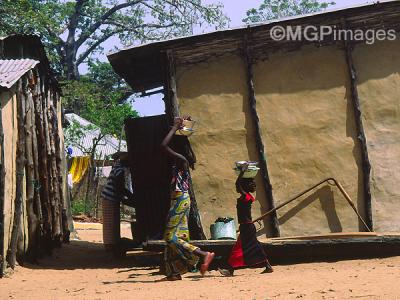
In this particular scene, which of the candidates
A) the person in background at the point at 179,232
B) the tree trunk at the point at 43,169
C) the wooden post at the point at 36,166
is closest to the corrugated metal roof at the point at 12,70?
the wooden post at the point at 36,166

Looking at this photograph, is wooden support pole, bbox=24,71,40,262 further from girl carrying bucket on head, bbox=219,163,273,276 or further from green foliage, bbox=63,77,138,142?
green foliage, bbox=63,77,138,142

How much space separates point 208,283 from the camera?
655 cm

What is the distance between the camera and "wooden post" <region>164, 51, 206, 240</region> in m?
8.77

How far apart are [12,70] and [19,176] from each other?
4.56 ft

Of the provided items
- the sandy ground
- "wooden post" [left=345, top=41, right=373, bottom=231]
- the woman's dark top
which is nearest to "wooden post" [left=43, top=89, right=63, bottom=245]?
the sandy ground

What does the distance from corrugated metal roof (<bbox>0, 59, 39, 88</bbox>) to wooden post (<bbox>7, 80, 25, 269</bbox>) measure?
222 mm

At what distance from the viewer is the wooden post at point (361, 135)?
334 inches

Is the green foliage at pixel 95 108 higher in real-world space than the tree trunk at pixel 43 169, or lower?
higher

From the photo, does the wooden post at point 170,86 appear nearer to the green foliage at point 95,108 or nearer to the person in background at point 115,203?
the person in background at point 115,203

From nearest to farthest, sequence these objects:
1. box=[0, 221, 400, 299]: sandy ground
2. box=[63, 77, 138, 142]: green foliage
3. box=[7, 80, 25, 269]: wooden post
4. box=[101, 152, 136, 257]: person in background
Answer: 1. box=[0, 221, 400, 299]: sandy ground
2. box=[7, 80, 25, 269]: wooden post
3. box=[101, 152, 136, 257]: person in background
4. box=[63, 77, 138, 142]: green foliage

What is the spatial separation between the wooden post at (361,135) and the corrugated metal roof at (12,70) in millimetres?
4268

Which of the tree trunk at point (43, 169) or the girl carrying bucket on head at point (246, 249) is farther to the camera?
the tree trunk at point (43, 169)

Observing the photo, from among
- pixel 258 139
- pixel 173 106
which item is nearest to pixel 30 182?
pixel 173 106

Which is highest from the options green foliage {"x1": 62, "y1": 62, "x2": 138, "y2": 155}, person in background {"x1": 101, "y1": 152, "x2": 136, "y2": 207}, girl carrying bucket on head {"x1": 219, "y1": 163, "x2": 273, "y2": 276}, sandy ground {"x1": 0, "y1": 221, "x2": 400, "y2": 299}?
green foliage {"x1": 62, "y1": 62, "x2": 138, "y2": 155}
